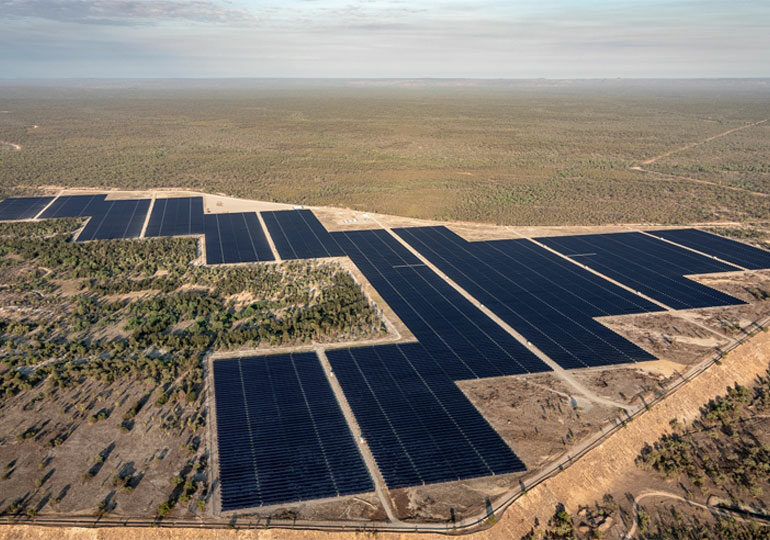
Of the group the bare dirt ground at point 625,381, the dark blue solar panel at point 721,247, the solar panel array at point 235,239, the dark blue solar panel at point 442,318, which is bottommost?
the bare dirt ground at point 625,381

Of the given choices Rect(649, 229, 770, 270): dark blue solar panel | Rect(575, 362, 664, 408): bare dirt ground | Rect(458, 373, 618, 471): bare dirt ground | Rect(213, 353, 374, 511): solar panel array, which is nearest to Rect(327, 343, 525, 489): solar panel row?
Rect(458, 373, 618, 471): bare dirt ground

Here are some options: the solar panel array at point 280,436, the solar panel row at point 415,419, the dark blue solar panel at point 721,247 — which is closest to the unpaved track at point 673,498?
the solar panel row at point 415,419

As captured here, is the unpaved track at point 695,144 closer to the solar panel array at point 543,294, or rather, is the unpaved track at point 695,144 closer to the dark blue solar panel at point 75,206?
the solar panel array at point 543,294

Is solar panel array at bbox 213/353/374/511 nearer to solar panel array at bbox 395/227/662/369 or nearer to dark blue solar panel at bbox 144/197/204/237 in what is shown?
solar panel array at bbox 395/227/662/369

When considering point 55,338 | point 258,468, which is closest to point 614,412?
point 258,468

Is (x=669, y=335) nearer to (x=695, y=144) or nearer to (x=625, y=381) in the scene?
(x=625, y=381)

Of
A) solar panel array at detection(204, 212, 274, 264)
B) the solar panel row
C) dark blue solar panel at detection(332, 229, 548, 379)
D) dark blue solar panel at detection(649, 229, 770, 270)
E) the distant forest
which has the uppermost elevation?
the distant forest
